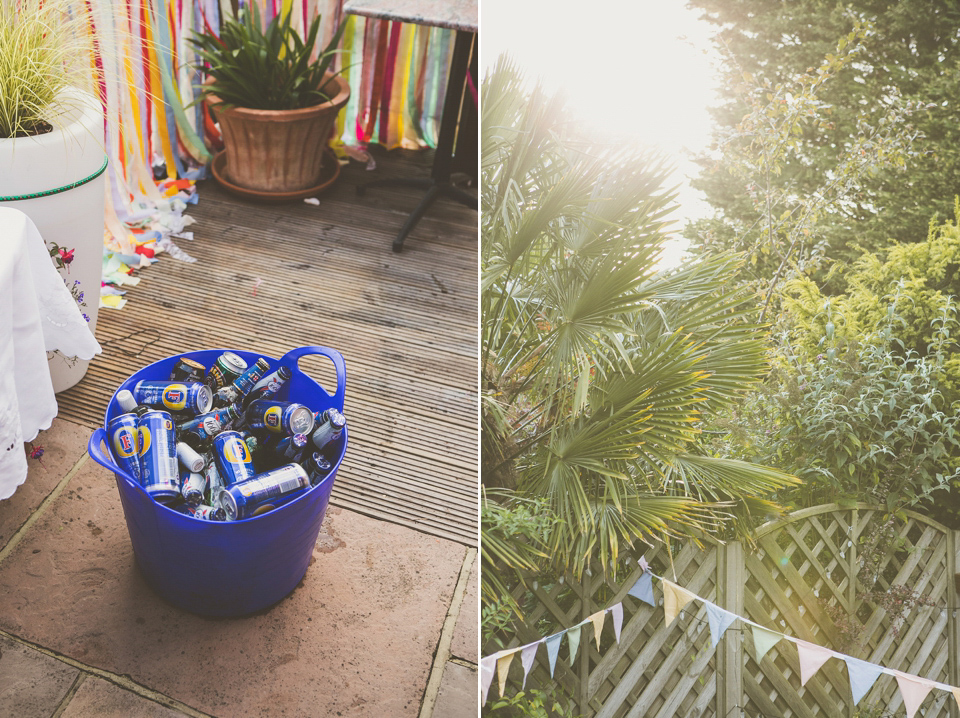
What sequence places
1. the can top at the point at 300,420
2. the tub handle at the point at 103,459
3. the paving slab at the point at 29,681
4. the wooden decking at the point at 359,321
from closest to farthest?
the tub handle at the point at 103,459
the paving slab at the point at 29,681
the can top at the point at 300,420
the wooden decking at the point at 359,321

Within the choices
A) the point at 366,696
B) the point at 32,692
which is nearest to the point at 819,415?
the point at 366,696

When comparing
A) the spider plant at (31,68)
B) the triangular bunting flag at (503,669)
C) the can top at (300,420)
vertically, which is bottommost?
the can top at (300,420)

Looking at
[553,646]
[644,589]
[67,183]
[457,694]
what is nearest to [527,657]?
[553,646]

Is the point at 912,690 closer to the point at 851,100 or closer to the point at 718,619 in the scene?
the point at 718,619

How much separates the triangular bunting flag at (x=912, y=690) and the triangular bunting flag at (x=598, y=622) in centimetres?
32

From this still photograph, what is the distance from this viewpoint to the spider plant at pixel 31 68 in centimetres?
149

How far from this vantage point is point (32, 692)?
1227 mm

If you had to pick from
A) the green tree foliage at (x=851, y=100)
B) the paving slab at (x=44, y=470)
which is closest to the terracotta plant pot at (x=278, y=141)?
the paving slab at (x=44, y=470)

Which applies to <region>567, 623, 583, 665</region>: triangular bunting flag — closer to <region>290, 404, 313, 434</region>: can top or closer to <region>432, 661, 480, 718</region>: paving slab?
<region>432, 661, 480, 718</region>: paving slab

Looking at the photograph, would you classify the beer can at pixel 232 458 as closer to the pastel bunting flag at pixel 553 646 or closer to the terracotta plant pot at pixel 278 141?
the pastel bunting flag at pixel 553 646

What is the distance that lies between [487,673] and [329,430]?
20.4 inches

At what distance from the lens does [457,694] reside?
1.32 metres

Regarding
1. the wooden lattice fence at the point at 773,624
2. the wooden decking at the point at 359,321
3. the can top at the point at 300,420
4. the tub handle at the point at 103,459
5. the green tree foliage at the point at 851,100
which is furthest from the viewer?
the wooden decking at the point at 359,321

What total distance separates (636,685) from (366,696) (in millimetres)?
596
